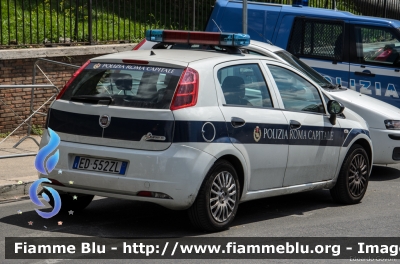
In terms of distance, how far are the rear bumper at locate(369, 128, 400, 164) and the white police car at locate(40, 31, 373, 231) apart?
98.8 inches

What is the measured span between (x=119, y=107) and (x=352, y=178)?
3.05 m

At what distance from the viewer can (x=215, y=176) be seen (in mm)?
6668

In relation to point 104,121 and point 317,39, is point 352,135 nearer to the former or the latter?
point 104,121

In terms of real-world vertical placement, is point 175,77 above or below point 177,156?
above

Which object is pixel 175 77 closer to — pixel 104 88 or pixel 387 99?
pixel 104 88

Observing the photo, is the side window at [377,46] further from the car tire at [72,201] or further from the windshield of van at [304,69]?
the car tire at [72,201]

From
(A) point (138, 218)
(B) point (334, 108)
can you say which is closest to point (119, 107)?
(A) point (138, 218)

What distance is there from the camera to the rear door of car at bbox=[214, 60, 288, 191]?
6902 millimetres

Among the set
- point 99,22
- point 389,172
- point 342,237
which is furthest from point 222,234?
point 99,22

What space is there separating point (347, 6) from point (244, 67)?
1410 cm

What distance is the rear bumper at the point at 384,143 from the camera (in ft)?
32.8

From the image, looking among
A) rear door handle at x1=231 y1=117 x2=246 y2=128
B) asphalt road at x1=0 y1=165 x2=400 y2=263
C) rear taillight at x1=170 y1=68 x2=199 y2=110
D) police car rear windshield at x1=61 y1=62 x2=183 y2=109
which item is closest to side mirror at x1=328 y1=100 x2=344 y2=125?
asphalt road at x1=0 y1=165 x2=400 y2=263

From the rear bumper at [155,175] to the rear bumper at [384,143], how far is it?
4.08 meters

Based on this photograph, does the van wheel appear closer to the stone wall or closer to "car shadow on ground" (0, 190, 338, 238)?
→ "car shadow on ground" (0, 190, 338, 238)
